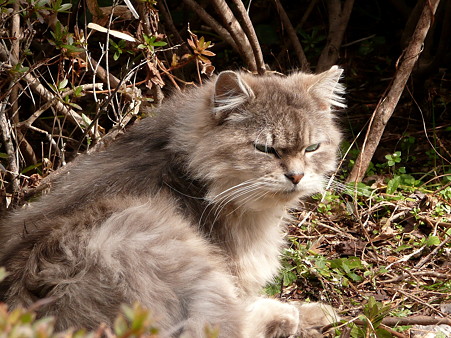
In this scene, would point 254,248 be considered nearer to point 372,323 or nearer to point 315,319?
point 315,319

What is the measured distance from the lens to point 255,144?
3533 millimetres

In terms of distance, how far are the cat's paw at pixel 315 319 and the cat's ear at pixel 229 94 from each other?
127 centimetres

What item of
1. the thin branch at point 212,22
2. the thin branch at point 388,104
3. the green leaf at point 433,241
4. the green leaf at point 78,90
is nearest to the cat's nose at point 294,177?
the green leaf at point 433,241

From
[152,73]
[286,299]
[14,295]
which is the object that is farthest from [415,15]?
[14,295]

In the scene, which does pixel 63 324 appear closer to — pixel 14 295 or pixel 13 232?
pixel 14 295

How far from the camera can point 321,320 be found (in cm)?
366

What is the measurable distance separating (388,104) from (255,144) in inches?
71.6

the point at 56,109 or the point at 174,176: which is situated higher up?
the point at 56,109

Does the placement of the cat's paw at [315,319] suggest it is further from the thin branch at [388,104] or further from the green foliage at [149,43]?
the green foliage at [149,43]

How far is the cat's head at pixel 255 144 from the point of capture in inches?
138

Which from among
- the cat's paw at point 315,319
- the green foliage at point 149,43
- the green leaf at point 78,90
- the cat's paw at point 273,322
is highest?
the green foliage at point 149,43

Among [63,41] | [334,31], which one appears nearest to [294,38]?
[334,31]

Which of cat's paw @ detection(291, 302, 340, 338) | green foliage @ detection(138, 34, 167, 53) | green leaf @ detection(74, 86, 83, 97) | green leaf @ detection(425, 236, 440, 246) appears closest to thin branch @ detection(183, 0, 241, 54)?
green foliage @ detection(138, 34, 167, 53)

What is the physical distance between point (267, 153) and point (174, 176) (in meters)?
0.57
